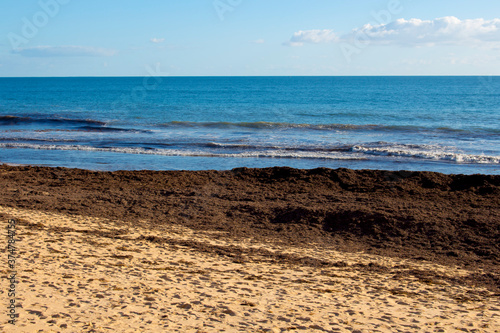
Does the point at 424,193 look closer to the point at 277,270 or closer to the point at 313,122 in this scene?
the point at 277,270

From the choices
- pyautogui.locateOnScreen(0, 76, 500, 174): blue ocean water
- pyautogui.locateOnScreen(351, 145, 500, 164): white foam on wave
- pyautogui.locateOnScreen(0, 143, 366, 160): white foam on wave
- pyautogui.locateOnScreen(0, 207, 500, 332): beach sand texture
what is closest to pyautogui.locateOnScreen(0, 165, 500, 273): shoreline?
pyautogui.locateOnScreen(0, 207, 500, 332): beach sand texture

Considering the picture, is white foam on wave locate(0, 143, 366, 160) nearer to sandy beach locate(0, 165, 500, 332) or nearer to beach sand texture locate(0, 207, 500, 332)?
sandy beach locate(0, 165, 500, 332)

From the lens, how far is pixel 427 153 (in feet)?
71.6

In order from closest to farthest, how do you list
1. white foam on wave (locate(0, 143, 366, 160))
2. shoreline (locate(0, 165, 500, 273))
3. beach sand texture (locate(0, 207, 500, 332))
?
beach sand texture (locate(0, 207, 500, 332))
shoreline (locate(0, 165, 500, 273))
white foam on wave (locate(0, 143, 366, 160))

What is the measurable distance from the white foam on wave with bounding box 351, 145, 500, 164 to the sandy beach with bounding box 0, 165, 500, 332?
7553 millimetres

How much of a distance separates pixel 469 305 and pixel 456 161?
1553 cm

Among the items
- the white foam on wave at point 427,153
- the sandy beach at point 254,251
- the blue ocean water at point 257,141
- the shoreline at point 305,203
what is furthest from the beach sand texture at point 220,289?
the white foam on wave at point 427,153

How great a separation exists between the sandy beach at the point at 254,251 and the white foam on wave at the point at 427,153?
297 inches

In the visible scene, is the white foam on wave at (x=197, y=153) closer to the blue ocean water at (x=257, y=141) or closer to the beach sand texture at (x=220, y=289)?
the blue ocean water at (x=257, y=141)

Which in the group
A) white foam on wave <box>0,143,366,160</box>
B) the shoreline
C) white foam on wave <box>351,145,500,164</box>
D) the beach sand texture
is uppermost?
white foam on wave <box>351,145,500,164</box>

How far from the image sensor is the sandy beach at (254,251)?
18.6ft

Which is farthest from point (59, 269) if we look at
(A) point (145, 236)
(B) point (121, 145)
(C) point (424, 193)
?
(B) point (121, 145)

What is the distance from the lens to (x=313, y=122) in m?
37.5

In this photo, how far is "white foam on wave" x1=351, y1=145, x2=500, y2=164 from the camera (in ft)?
66.9
